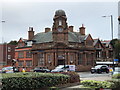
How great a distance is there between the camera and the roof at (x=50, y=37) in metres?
59.7

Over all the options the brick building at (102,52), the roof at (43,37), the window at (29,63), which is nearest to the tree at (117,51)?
the brick building at (102,52)

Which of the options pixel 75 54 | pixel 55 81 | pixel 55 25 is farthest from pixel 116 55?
pixel 55 81

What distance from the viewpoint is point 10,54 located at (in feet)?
251

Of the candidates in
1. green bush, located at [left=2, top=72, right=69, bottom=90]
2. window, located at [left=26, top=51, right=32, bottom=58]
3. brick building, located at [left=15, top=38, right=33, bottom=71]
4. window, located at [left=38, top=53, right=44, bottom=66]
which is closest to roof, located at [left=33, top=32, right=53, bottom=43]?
brick building, located at [left=15, top=38, right=33, bottom=71]

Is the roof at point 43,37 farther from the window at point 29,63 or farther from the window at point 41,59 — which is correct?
the window at point 29,63

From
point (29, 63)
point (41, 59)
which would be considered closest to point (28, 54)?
point (29, 63)

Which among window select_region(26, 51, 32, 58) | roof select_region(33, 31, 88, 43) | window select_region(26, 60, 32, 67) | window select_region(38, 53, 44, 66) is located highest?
roof select_region(33, 31, 88, 43)

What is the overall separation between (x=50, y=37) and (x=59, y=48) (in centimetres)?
608

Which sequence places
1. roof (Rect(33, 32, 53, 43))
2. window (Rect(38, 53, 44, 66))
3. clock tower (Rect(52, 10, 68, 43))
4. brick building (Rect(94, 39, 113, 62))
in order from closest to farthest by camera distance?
1. clock tower (Rect(52, 10, 68, 43))
2. window (Rect(38, 53, 44, 66))
3. roof (Rect(33, 32, 53, 43))
4. brick building (Rect(94, 39, 113, 62))

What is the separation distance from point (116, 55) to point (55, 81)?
207ft

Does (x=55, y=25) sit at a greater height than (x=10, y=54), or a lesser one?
greater

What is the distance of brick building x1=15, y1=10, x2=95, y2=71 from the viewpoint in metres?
55.5

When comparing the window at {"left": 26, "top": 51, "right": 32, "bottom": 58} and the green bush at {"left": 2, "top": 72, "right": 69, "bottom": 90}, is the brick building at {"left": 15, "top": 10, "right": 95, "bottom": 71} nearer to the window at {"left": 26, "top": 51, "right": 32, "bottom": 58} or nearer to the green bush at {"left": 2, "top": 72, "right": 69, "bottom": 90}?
the window at {"left": 26, "top": 51, "right": 32, "bottom": 58}

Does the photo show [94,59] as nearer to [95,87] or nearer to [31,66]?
[31,66]
